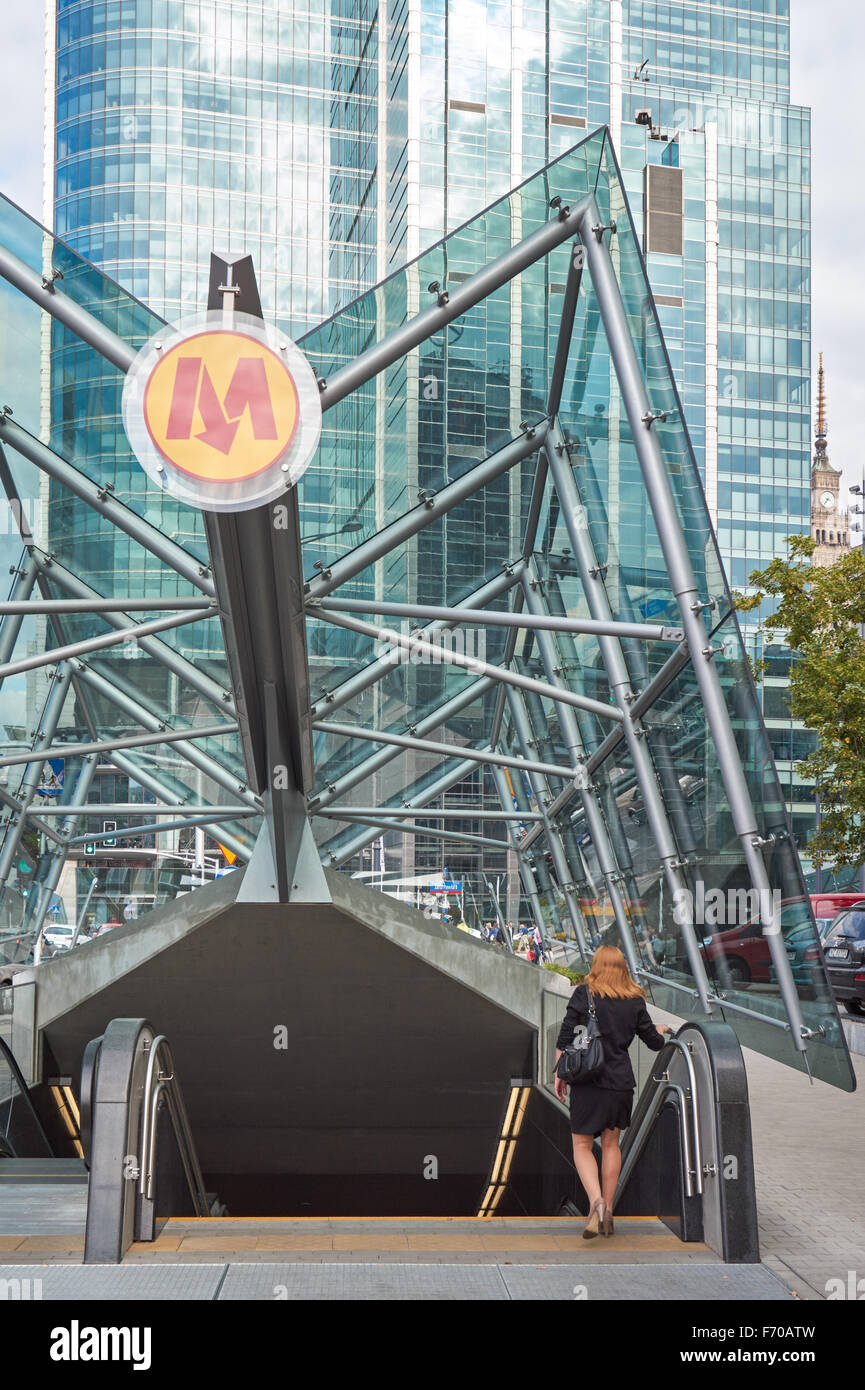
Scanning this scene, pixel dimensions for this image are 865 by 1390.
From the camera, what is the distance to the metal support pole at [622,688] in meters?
13.4

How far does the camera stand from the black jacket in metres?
7.55

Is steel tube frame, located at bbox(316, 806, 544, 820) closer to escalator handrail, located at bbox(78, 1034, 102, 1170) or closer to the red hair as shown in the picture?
escalator handrail, located at bbox(78, 1034, 102, 1170)

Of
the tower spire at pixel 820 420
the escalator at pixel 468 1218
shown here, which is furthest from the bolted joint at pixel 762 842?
the tower spire at pixel 820 420

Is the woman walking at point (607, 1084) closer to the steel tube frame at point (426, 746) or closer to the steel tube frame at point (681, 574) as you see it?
the steel tube frame at point (681, 574)

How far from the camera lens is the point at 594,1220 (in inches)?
281

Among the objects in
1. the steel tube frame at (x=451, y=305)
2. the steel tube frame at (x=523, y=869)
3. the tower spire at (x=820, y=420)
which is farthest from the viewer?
the tower spire at (x=820, y=420)

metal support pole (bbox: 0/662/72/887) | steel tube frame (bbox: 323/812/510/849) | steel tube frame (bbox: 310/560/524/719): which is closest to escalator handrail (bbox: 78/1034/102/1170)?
steel tube frame (bbox: 310/560/524/719)

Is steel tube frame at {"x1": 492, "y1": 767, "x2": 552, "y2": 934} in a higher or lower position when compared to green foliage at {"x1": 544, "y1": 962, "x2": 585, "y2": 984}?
higher

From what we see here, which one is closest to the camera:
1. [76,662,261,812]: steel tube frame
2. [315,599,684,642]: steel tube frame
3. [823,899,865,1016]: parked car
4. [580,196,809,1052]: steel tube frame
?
[580,196,809,1052]: steel tube frame

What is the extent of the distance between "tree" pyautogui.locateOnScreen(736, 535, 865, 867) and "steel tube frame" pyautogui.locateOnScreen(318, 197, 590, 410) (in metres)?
12.1

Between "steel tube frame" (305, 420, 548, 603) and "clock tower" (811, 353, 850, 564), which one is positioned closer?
"steel tube frame" (305, 420, 548, 603)

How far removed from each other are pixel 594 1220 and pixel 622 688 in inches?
336

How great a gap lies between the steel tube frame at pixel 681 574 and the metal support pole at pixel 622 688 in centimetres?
225

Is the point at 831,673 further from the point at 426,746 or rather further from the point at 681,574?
the point at 681,574
